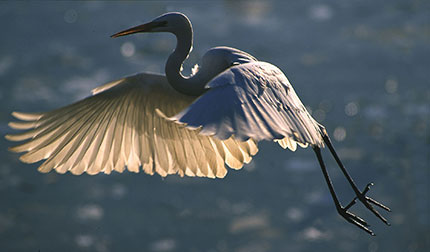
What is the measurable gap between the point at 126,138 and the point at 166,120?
0.44 m

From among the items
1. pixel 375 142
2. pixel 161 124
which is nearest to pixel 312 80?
pixel 375 142

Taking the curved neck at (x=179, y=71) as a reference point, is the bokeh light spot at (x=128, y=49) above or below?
above

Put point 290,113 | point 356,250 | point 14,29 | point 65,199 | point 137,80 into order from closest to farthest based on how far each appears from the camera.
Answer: point 290,113 < point 137,80 < point 356,250 < point 65,199 < point 14,29

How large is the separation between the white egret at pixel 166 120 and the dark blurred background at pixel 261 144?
16.7ft

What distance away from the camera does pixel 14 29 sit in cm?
1302

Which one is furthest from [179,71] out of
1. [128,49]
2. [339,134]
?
[128,49]

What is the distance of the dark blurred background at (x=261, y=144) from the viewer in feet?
32.0

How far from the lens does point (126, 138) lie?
4.42m

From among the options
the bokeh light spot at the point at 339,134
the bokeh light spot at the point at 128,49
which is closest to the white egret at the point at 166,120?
the bokeh light spot at the point at 339,134

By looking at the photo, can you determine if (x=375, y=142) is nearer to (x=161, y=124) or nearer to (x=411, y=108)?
(x=411, y=108)

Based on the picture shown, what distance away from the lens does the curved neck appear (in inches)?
160

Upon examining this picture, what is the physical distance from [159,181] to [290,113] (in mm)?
7150

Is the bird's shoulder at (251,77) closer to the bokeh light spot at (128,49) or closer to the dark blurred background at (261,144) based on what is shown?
the dark blurred background at (261,144)

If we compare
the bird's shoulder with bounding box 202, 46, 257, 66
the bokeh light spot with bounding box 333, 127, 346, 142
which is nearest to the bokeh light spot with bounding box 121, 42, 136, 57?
the bokeh light spot with bounding box 333, 127, 346, 142
